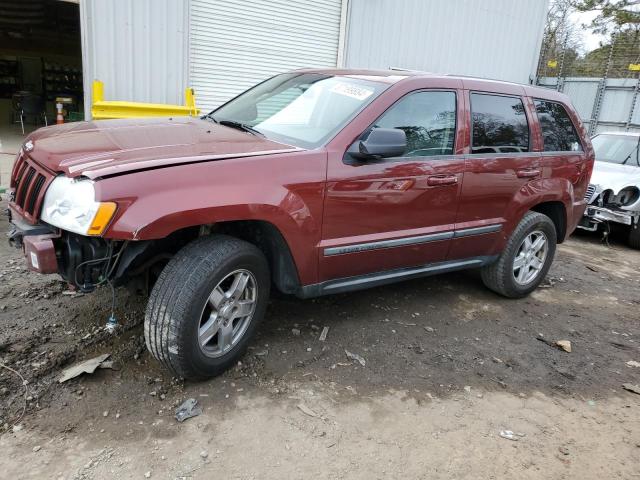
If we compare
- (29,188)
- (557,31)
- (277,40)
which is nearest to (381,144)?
(29,188)

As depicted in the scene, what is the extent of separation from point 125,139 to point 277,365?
5.36 feet

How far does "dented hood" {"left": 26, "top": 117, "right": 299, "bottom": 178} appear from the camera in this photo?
8.37 feet

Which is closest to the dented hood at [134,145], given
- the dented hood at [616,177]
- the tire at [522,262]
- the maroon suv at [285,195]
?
the maroon suv at [285,195]

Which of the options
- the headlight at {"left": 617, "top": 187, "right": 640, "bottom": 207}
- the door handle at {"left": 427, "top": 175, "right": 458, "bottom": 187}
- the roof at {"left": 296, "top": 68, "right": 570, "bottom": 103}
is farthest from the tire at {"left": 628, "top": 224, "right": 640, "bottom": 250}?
the door handle at {"left": 427, "top": 175, "right": 458, "bottom": 187}

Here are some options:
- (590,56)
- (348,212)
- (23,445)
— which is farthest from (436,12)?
(23,445)

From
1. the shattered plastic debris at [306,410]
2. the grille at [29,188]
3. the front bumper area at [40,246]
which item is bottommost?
the shattered plastic debris at [306,410]

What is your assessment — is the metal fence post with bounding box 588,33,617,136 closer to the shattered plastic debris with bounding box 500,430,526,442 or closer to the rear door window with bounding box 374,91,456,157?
the rear door window with bounding box 374,91,456,157

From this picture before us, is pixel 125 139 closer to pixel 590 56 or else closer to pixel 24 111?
pixel 24 111

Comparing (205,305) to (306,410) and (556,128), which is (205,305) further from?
(556,128)

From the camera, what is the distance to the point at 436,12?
37.7 ft

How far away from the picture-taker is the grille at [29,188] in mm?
2648

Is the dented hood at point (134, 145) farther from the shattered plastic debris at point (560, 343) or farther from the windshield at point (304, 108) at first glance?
the shattered plastic debris at point (560, 343)

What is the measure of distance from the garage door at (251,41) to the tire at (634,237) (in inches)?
255

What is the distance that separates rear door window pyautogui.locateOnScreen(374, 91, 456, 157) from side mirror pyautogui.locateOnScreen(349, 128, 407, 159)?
0.26 meters
